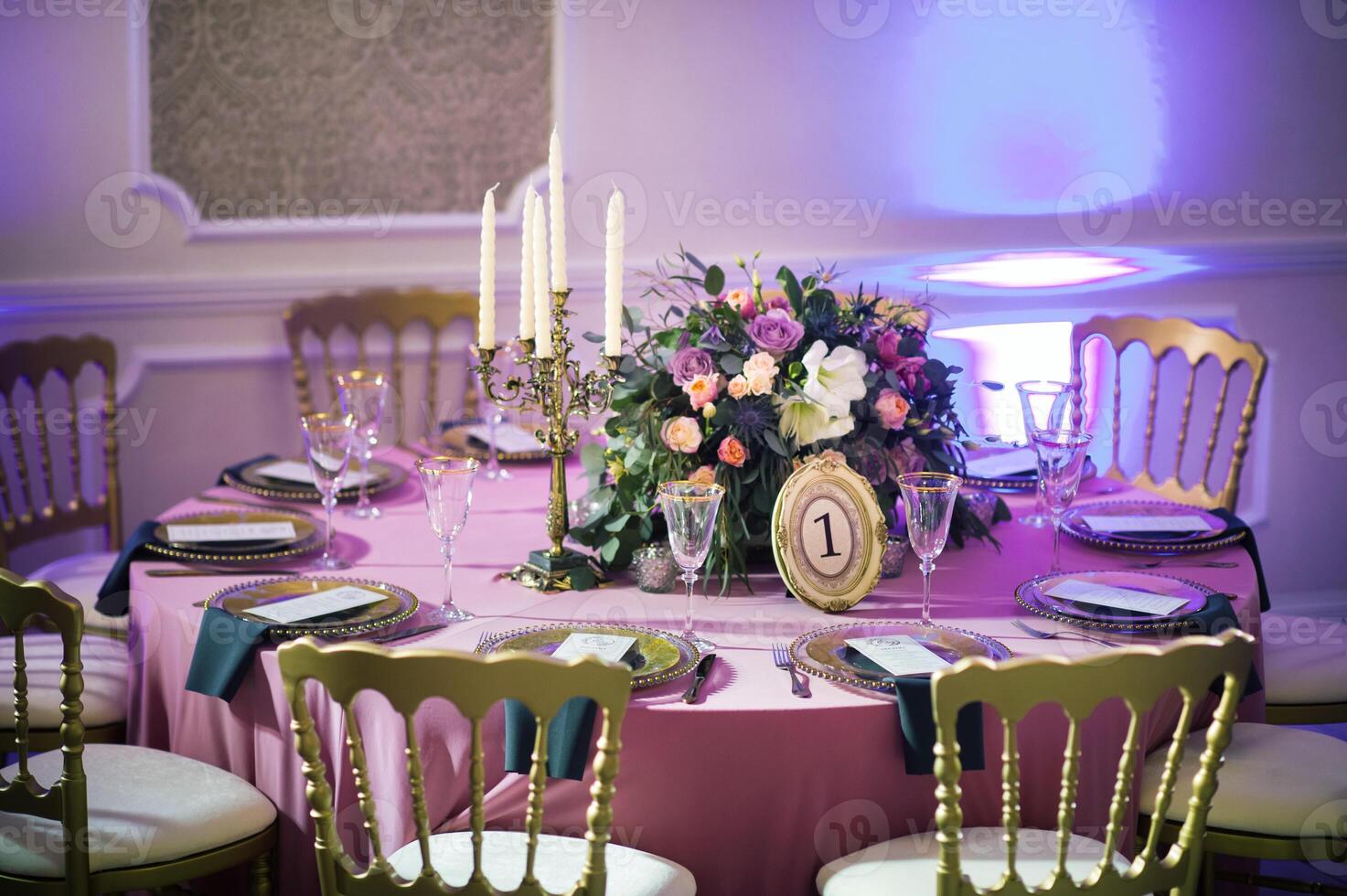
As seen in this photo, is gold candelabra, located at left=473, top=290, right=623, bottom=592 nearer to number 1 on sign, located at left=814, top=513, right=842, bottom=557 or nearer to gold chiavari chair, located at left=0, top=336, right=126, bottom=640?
number 1 on sign, located at left=814, top=513, right=842, bottom=557

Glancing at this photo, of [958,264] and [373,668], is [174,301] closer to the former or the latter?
[958,264]

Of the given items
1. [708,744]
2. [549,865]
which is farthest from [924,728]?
[549,865]

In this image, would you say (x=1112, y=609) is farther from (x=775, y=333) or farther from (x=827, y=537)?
(x=775, y=333)

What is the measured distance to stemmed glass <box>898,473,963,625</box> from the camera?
5.45 ft

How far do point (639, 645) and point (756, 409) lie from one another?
1.46 feet

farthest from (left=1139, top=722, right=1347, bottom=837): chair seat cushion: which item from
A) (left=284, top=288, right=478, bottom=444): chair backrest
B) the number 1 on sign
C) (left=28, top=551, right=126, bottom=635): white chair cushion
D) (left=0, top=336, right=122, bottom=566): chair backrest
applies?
(left=0, top=336, right=122, bottom=566): chair backrest

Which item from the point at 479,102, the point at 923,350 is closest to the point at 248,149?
the point at 479,102

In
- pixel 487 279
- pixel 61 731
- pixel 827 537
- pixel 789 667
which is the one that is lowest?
pixel 61 731

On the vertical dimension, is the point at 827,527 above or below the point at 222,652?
above

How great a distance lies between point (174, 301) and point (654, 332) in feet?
7.04

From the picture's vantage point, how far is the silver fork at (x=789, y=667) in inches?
59.0

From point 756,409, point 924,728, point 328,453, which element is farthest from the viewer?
point 328,453

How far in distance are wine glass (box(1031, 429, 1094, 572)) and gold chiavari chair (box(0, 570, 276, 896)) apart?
1.25 meters

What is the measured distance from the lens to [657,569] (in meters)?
1.90
